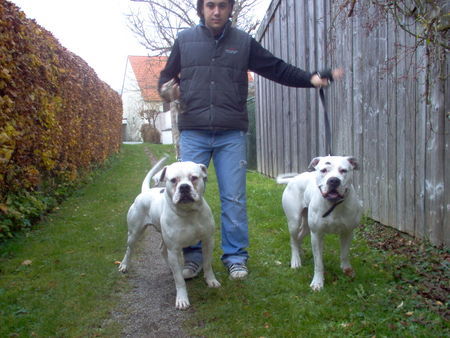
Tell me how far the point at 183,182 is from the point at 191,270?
1075 mm

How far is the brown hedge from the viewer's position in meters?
4.50

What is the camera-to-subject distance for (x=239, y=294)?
131 inches

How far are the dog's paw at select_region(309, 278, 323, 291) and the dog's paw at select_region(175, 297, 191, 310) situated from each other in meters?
1.03

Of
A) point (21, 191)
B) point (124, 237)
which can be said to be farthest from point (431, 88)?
point (21, 191)

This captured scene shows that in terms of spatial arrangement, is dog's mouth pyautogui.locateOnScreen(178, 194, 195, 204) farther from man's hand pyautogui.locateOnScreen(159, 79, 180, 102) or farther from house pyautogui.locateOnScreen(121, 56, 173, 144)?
house pyautogui.locateOnScreen(121, 56, 173, 144)

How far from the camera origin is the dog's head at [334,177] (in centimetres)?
308

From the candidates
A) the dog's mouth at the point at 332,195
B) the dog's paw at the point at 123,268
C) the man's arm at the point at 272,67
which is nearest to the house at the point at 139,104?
the dog's paw at the point at 123,268

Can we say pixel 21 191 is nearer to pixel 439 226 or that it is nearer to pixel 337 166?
pixel 337 166

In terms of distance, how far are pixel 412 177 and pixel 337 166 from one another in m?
1.46

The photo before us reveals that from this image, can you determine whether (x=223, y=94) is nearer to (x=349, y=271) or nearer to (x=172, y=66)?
(x=172, y=66)

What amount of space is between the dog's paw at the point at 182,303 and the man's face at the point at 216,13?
7.84 ft

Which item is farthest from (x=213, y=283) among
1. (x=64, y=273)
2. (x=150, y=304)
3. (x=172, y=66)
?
(x=172, y=66)

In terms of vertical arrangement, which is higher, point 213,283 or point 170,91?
point 170,91

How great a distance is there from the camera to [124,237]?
5.21 metres
